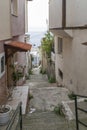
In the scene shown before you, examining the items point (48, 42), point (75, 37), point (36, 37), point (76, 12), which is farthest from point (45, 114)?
point (36, 37)

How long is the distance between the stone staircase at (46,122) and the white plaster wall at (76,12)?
4.44m

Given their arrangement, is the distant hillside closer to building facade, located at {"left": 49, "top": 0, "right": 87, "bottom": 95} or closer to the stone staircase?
building facade, located at {"left": 49, "top": 0, "right": 87, "bottom": 95}

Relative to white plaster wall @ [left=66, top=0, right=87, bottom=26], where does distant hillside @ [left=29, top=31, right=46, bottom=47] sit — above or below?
below

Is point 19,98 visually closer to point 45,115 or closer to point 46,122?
point 45,115

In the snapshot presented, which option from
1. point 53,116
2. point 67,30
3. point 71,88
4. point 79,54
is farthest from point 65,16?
point 53,116

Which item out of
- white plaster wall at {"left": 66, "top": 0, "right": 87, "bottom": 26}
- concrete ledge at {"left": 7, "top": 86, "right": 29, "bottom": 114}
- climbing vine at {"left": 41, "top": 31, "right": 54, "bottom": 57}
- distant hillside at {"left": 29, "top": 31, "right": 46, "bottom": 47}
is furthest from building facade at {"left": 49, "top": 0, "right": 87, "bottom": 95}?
distant hillside at {"left": 29, "top": 31, "right": 46, "bottom": 47}

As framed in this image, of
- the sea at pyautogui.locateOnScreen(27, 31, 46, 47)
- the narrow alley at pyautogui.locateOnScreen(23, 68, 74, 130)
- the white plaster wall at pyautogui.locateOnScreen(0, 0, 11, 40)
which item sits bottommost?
the narrow alley at pyautogui.locateOnScreen(23, 68, 74, 130)

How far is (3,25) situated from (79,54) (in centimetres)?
395

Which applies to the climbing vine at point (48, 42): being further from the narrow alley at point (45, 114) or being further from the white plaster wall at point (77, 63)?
the narrow alley at point (45, 114)

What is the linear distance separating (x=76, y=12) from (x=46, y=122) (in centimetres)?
599

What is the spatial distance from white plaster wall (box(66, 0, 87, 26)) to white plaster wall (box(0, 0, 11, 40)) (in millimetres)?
3131

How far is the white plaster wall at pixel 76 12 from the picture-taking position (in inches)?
452

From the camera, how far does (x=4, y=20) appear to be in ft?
36.8

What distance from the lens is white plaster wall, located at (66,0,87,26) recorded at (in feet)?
37.6
